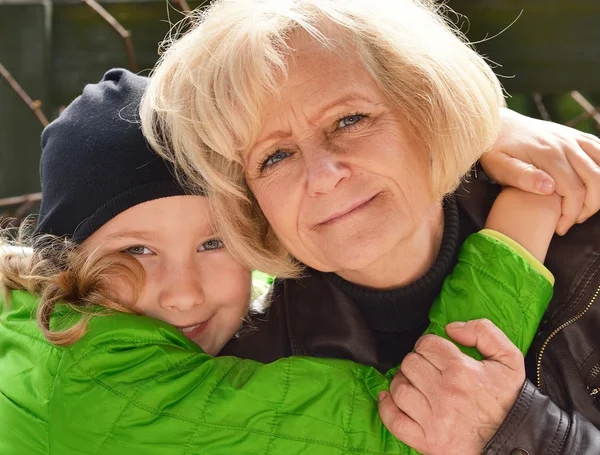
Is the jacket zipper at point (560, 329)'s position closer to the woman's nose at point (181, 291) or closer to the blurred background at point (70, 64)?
the woman's nose at point (181, 291)

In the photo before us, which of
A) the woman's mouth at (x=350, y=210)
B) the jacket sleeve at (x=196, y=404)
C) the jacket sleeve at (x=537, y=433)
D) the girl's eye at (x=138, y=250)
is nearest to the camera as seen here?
the jacket sleeve at (x=537, y=433)

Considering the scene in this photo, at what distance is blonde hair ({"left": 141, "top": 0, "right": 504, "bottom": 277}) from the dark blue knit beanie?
0.06 metres

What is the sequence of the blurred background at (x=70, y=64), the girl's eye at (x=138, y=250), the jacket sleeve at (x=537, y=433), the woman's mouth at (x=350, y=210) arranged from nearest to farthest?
1. the jacket sleeve at (x=537, y=433)
2. the woman's mouth at (x=350, y=210)
3. the girl's eye at (x=138, y=250)
4. the blurred background at (x=70, y=64)

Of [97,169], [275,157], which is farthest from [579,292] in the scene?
[97,169]

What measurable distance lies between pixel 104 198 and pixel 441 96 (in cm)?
94

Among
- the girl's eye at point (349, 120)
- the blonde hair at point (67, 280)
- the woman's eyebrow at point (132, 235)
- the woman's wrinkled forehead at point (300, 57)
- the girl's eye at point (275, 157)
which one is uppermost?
the woman's wrinkled forehead at point (300, 57)

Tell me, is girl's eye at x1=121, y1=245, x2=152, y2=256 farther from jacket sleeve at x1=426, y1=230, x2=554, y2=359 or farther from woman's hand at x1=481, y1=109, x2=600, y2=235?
woman's hand at x1=481, y1=109, x2=600, y2=235

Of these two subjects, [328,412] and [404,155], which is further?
[404,155]

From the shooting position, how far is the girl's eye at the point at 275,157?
93.4 inches

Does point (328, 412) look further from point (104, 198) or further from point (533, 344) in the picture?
point (104, 198)

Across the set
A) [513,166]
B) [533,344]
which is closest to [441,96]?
[513,166]

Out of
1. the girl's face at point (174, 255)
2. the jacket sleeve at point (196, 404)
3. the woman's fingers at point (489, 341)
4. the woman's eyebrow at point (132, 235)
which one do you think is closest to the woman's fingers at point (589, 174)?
the woman's fingers at point (489, 341)

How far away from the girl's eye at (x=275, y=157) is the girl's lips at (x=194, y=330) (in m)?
0.52

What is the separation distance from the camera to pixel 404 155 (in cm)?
232
